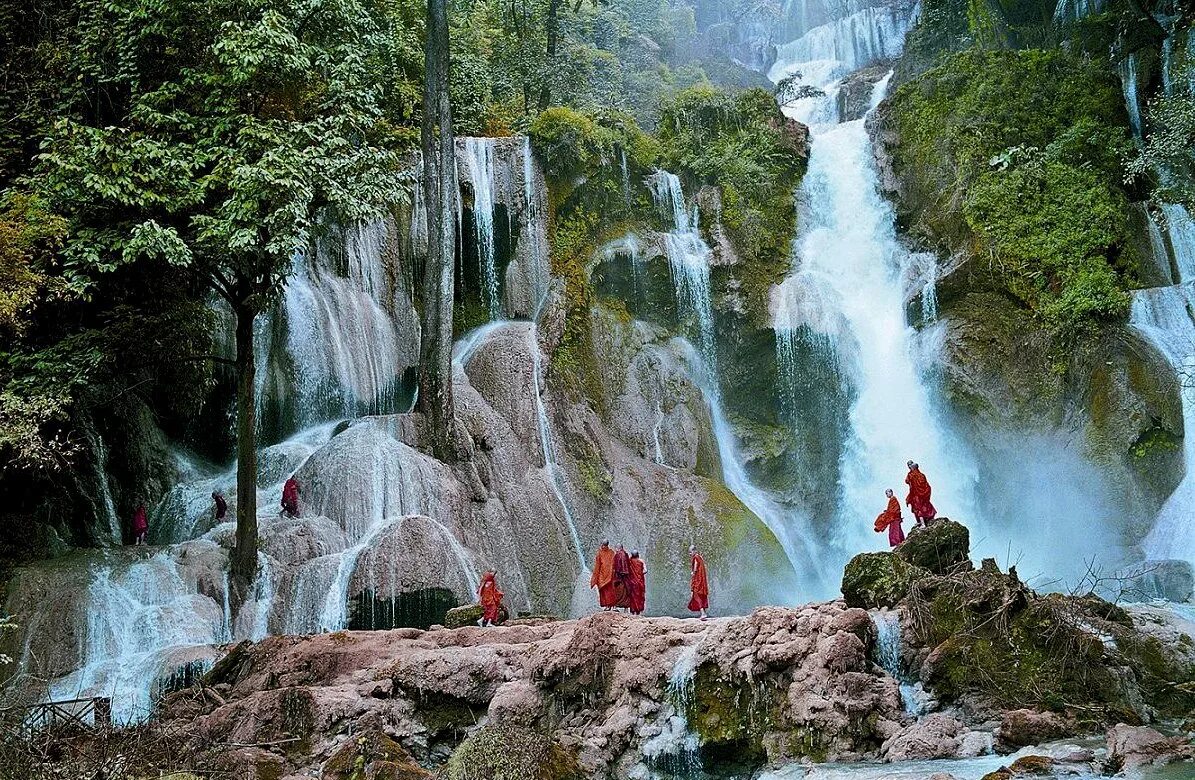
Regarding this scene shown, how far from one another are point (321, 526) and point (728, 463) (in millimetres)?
11454

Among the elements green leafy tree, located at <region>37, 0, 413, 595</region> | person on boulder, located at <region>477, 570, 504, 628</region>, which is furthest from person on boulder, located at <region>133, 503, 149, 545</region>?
person on boulder, located at <region>477, 570, 504, 628</region>

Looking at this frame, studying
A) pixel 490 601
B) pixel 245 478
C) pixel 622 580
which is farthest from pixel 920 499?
pixel 245 478

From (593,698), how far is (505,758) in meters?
A: 2.43

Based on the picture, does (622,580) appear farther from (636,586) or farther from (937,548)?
(937,548)

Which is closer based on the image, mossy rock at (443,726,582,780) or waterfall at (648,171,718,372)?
mossy rock at (443,726,582,780)

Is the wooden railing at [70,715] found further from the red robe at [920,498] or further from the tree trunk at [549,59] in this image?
the tree trunk at [549,59]

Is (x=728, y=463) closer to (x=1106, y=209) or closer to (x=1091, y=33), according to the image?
(x=1106, y=209)

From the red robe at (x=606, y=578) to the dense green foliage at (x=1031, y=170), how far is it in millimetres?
12746

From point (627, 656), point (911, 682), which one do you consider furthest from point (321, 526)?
point (911, 682)

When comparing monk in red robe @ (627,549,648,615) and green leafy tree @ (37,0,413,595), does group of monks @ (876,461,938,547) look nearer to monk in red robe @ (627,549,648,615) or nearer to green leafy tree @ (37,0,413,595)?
monk in red robe @ (627,549,648,615)

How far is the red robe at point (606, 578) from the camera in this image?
14773 mm

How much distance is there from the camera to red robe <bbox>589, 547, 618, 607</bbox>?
48.5 feet

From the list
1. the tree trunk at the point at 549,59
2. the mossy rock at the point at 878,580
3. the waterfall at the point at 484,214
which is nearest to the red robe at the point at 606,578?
the mossy rock at the point at 878,580

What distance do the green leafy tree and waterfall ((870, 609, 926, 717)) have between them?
375 inches
